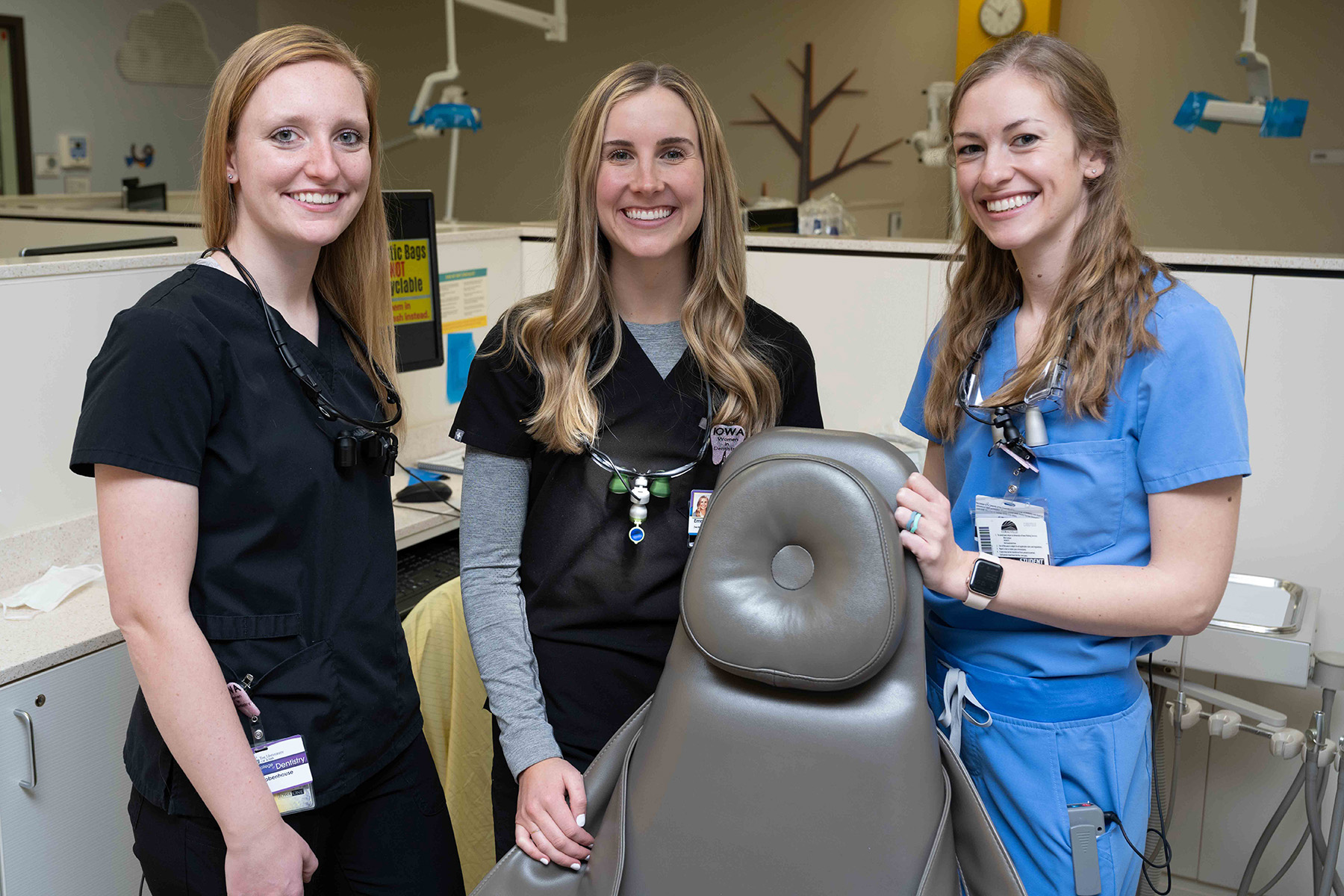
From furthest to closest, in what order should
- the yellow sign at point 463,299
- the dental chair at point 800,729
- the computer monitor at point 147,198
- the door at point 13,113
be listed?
the door at point 13,113
the computer monitor at point 147,198
the yellow sign at point 463,299
the dental chair at point 800,729

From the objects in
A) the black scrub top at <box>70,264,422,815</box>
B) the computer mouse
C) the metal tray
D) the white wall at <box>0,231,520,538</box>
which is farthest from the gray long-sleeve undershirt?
the metal tray

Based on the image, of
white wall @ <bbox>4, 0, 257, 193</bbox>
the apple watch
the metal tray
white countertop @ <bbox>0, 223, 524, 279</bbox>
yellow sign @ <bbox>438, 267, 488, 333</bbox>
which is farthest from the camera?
white wall @ <bbox>4, 0, 257, 193</bbox>

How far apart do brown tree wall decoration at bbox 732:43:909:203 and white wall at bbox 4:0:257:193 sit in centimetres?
318

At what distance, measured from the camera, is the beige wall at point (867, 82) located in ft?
16.3

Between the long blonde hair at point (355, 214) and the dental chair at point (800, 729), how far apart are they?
0.55 meters

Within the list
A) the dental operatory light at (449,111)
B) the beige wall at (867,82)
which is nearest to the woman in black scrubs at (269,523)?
the dental operatory light at (449,111)

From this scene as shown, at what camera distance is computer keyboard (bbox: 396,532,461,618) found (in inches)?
76.0

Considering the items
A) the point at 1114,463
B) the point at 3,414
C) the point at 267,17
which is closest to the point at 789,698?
the point at 1114,463

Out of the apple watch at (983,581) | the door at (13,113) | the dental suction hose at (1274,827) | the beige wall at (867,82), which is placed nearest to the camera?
the apple watch at (983,581)

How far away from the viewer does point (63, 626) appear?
1537 millimetres

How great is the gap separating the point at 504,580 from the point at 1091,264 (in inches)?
29.6

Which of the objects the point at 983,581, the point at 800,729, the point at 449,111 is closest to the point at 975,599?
the point at 983,581

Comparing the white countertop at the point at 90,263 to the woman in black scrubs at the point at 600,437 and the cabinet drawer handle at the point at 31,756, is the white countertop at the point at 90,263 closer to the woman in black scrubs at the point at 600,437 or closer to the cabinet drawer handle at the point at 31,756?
the cabinet drawer handle at the point at 31,756

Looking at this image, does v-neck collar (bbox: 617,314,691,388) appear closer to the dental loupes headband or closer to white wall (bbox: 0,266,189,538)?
the dental loupes headband
